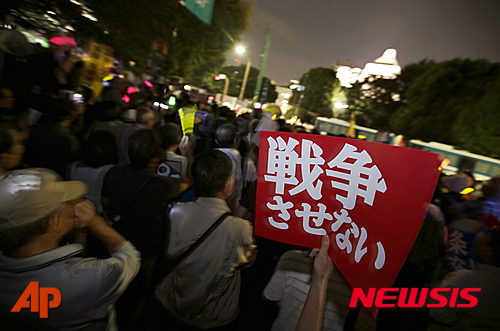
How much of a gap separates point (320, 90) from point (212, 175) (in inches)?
1772

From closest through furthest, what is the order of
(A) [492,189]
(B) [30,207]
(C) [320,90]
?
(B) [30,207]
(A) [492,189]
(C) [320,90]

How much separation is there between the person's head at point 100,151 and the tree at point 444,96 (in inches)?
768

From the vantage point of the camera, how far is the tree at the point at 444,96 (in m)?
17.1

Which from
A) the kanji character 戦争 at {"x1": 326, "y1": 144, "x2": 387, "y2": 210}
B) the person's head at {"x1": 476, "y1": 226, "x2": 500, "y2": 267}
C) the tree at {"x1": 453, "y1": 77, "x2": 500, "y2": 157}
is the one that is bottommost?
the person's head at {"x1": 476, "y1": 226, "x2": 500, "y2": 267}

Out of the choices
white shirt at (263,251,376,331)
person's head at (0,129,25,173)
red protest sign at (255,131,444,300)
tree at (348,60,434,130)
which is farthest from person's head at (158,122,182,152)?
tree at (348,60,434,130)

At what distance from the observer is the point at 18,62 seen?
5.63m

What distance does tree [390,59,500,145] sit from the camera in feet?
56.1

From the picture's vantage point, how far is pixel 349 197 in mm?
1301

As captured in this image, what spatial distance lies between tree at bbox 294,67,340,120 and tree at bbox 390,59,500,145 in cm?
2256

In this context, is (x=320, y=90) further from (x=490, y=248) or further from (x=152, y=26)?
(x=490, y=248)

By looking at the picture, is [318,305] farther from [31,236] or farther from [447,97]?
[447,97]

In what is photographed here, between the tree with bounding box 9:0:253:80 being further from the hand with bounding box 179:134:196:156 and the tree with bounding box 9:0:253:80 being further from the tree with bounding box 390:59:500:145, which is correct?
the tree with bounding box 390:59:500:145

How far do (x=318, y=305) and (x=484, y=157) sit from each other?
55.1ft

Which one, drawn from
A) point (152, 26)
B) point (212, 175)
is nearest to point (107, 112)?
point (212, 175)
